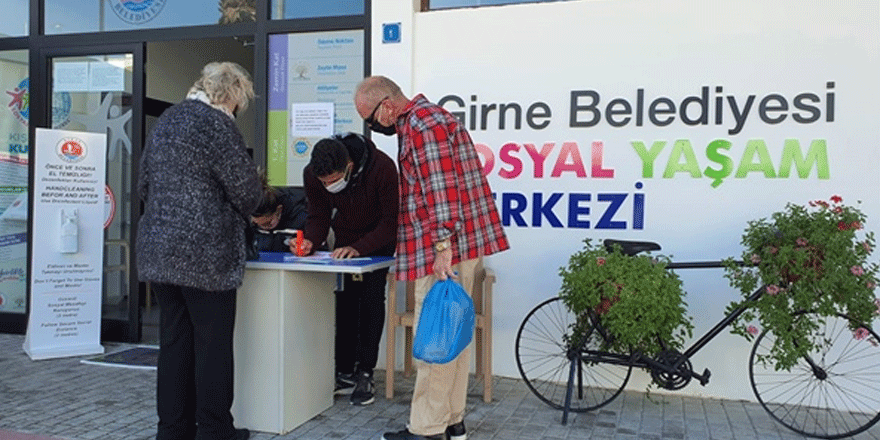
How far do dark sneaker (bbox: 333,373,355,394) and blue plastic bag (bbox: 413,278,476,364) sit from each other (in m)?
1.29

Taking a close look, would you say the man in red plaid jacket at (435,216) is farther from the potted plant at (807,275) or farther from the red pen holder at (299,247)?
the potted plant at (807,275)

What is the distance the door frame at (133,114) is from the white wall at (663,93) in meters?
2.12

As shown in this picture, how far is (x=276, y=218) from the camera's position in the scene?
15.0 feet

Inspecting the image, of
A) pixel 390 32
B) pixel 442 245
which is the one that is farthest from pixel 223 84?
pixel 390 32

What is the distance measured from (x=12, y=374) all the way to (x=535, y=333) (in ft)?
11.3

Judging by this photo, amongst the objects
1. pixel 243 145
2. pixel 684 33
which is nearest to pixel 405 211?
pixel 243 145

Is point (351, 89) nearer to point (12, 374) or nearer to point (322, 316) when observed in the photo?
point (322, 316)

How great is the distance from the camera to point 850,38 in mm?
4336

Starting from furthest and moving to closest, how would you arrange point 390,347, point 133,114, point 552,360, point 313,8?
point 133,114
point 313,8
point 552,360
point 390,347

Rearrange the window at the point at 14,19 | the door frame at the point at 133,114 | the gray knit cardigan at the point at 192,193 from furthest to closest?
the window at the point at 14,19 < the door frame at the point at 133,114 < the gray knit cardigan at the point at 192,193

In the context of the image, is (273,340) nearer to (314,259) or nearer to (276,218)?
(314,259)

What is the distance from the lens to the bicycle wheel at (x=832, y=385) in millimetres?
4273

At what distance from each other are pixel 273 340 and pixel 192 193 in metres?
0.89

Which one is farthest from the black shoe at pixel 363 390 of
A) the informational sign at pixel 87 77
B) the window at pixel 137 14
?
the informational sign at pixel 87 77
